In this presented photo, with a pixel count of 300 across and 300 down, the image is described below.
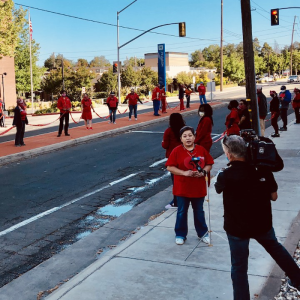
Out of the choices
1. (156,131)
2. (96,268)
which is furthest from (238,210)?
(156,131)

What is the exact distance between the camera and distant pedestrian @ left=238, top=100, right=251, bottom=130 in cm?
1144

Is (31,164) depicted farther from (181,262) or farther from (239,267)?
(239,267)

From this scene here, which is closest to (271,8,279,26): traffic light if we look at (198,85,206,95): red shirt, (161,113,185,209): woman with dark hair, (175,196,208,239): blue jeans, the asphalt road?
(198,85,206,95): red shirt

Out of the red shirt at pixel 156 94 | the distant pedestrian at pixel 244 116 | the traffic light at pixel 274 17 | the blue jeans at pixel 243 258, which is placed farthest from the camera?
the traffic light at pixel 274 17

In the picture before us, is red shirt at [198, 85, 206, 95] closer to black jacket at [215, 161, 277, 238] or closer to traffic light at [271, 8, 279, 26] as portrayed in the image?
traffic light at [271, 8, 279, 26]

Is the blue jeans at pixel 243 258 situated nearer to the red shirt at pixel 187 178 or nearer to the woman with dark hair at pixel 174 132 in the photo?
the red shirt at pixel 187 178

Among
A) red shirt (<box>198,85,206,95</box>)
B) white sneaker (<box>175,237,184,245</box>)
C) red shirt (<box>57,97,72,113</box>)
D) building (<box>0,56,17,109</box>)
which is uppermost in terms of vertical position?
building (<box>0,56,17,109</box>)

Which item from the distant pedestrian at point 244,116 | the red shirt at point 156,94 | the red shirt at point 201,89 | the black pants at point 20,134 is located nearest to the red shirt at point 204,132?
the distant pedestrian at point 244,116

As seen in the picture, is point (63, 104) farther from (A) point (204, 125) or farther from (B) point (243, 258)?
(B) point (243, 258)

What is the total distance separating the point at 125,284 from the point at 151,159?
8650 mm

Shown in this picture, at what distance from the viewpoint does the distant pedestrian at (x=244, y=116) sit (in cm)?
1144

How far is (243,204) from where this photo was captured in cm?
407

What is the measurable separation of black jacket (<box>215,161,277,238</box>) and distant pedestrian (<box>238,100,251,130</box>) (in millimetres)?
7479

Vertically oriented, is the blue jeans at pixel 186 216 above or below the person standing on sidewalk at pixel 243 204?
below
